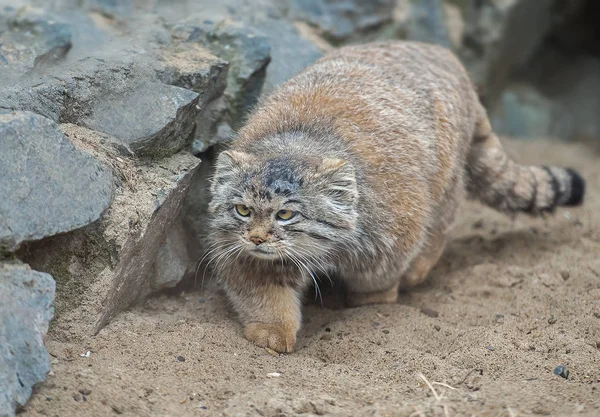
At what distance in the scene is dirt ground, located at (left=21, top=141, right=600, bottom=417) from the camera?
162 inches

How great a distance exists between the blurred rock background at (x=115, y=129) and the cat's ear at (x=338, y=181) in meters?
1.05

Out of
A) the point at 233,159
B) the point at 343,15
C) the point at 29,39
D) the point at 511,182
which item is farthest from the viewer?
the point at 343,15

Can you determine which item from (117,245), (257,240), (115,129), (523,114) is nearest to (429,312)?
(257,240)

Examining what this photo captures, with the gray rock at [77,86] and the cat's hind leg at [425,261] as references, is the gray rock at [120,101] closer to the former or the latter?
the gray rock at [77,86]

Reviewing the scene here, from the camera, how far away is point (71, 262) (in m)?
4.70

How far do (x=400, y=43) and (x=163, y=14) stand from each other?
214cm

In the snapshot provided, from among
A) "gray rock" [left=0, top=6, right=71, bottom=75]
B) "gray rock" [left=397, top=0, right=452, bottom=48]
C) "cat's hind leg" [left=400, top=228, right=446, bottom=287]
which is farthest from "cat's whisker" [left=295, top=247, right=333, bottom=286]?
"gray rock" [left=397, top=0, right=452, bottom=48]

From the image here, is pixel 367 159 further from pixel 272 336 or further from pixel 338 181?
pixel 272 336

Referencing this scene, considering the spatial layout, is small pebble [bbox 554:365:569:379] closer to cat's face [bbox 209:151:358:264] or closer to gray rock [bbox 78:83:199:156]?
cat's face [bbox 209:151:358:264]

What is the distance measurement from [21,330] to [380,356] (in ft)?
7.44

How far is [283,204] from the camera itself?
16.0 ft

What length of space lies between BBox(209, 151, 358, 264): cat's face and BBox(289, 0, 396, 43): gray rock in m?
3.43

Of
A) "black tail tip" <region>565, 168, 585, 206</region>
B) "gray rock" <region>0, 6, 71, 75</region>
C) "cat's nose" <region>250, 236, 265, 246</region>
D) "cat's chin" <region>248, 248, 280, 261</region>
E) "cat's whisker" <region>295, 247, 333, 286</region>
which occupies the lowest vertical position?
"black tail tip" <region>565, 168, 585, 206</region>

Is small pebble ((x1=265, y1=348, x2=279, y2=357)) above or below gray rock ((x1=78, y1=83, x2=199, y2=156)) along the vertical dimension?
below
